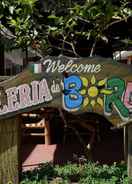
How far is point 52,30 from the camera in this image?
6.88 metres

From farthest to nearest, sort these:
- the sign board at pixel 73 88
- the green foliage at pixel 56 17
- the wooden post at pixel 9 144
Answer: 1. the wooden post at pixel 9 144
2. the sign board at pixel 73 88
3. the green foliage at pixel 56 17

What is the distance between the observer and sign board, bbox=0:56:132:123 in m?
6.52

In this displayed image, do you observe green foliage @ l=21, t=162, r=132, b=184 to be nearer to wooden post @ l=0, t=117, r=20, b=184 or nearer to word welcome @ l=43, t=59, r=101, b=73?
wooden post @ l=0, t=117, r=20, b=184

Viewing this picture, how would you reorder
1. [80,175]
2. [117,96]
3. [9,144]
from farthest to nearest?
[80,175], [9,144], [117,96]

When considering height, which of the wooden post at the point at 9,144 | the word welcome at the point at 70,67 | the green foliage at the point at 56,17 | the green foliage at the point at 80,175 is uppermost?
the green foliage at the point at 56,17

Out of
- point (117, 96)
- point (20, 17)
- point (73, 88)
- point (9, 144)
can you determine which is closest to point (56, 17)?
point (20, 17)

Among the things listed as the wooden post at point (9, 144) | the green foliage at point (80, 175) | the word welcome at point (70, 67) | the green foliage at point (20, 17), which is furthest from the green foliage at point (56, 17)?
the green foliage at point (80, 175)

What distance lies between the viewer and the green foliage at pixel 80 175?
689 centimetres

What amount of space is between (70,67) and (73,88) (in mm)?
276

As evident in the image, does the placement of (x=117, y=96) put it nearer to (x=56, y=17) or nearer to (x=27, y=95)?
(x=27, y=95)

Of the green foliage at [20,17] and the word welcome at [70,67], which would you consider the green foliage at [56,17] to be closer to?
the green foliage at [20,17]

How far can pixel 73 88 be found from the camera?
259 inches

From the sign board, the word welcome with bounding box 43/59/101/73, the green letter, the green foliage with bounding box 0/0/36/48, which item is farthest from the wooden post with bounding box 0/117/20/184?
the green letter

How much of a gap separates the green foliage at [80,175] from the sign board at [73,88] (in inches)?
35.9
